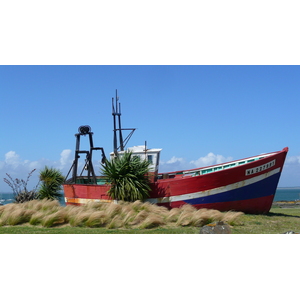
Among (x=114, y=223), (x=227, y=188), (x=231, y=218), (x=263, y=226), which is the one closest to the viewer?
(x=114, y=223)

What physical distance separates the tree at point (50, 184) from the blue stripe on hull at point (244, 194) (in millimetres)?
13408

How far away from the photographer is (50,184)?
2659 centimetres

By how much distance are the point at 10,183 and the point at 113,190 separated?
10.2 m

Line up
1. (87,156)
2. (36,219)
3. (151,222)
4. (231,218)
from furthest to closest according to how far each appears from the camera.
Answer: (87,156) → (36,219) → (231,218) → (151,222)

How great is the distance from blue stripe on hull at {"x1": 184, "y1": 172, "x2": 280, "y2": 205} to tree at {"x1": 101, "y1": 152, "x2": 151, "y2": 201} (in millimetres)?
2638

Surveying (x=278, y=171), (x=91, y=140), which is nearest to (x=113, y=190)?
(x=91, y=140)

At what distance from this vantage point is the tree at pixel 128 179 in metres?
17.8

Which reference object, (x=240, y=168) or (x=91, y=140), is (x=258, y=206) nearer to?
(x=240, y=168)

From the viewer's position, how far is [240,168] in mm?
17156

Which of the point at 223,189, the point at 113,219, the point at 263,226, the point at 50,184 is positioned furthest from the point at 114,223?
the point at 50,184

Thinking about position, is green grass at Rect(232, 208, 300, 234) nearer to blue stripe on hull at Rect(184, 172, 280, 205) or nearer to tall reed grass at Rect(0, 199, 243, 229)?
tall reed grass at Rect(0, 199, 243, 229)

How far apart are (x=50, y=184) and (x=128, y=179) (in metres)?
11.1

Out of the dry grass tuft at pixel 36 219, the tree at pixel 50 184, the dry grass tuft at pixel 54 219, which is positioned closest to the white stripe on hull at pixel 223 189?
the dry grass tuft at pixel 54 219

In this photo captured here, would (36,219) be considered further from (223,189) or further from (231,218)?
(223,189)
